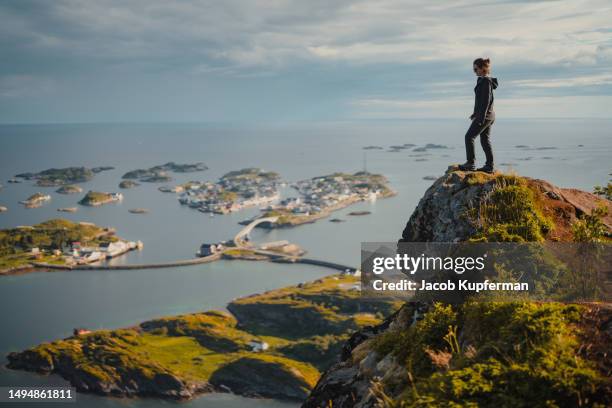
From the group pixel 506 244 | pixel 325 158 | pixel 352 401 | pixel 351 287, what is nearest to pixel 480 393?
pixel 352 401

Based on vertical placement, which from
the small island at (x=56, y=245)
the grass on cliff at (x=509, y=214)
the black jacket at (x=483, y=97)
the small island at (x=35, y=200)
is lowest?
the small island at (x=56, y=245)

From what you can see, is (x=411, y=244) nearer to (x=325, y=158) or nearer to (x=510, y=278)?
(x=510, y=278)

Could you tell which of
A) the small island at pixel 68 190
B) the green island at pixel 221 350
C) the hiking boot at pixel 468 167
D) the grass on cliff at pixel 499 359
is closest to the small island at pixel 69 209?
the small island at pixel 68 190

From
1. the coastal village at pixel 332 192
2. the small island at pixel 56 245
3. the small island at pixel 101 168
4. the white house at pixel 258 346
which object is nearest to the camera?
the white house at pixel 258 346

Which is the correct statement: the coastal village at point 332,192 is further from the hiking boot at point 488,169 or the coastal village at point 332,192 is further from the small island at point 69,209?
the hiking boot at point 488,169

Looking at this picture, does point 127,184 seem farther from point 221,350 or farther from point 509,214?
point 509,214
